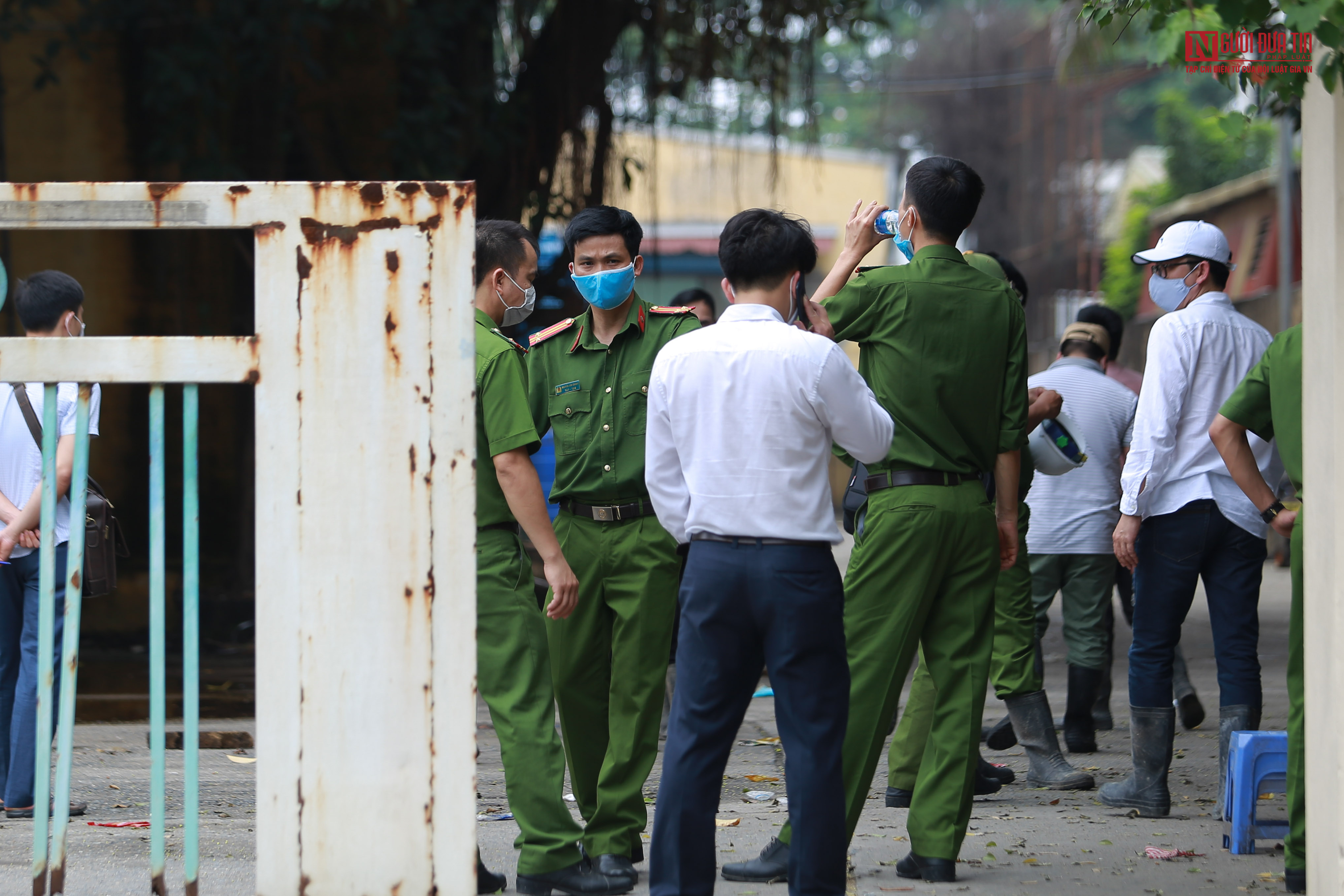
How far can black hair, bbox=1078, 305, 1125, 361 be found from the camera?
6.43 m

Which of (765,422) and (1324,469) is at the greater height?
(765,422)

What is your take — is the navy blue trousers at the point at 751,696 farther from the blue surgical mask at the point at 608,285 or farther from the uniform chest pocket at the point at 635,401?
the blue surgical mask at the point at 608,285

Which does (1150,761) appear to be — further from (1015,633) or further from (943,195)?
(943,195)

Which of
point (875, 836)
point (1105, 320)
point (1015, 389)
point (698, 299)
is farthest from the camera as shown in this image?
point (698, 299)

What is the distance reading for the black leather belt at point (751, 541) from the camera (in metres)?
3.27

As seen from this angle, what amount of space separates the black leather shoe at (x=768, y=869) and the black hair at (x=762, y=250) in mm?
1552

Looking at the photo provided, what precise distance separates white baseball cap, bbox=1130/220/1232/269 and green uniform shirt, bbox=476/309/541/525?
2303mm

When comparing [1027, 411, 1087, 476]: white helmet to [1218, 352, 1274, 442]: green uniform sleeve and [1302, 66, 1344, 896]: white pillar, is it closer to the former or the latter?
[1218, 352, 1274, 442]: green uniform sleeve

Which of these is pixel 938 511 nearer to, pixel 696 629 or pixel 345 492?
pixel 696 629

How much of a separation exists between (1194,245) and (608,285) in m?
2.10

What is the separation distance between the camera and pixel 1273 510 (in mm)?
4207

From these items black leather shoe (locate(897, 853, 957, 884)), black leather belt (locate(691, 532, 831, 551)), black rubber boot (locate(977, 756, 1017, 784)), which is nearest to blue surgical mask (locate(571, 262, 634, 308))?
black leather belt (locate(691, 532, 831, 551))

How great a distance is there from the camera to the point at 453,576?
2908 millimetres

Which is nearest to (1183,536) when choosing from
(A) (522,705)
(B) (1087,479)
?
(B) (1087,479)
